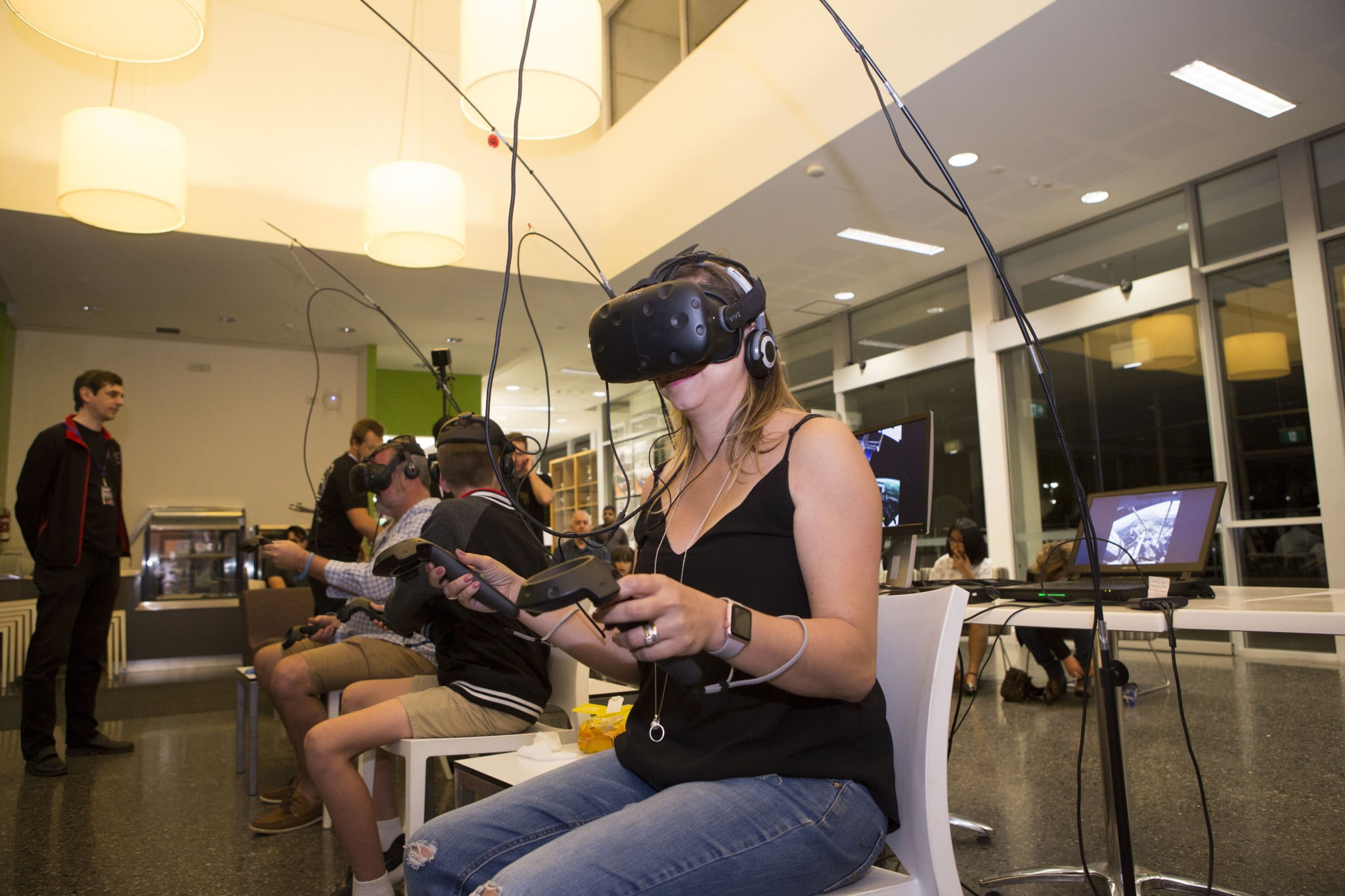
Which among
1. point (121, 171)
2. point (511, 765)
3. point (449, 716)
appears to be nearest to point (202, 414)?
point (121, 171)

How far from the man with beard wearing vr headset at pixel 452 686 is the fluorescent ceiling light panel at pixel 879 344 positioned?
22.4 ft

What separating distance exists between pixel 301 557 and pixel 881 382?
694 cm

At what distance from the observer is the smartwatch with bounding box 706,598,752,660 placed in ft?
2.61

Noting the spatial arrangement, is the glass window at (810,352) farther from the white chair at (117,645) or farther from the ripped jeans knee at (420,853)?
the ripped jeans knee at (420,853)

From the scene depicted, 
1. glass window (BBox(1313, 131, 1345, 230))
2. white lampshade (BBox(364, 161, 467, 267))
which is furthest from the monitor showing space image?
glass window (BBox(1313, 131, 1345, 230))

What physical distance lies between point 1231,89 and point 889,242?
8.29 feet

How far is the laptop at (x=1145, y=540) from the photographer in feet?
6.30

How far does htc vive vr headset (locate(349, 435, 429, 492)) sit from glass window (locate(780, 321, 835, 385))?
6.76 meters

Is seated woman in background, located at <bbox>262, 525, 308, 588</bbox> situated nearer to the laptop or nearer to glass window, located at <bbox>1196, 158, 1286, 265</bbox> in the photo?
the laptop

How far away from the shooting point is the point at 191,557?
8016 mm

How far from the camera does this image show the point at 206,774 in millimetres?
3373

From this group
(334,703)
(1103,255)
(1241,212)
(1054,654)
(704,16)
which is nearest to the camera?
(334,703)

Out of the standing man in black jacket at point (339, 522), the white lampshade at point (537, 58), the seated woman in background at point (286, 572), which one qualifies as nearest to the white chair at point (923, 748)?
the white lampshade at point (537, 58)

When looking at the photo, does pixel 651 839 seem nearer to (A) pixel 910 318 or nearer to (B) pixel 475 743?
(B) pixel 475 743
